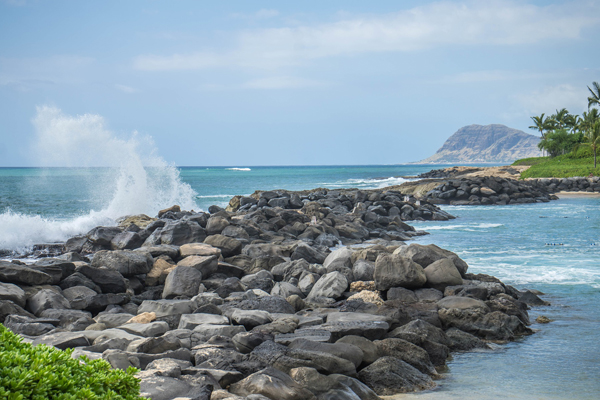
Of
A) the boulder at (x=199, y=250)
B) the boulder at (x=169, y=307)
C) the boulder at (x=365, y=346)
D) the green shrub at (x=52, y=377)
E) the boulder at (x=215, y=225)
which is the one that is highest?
the green shrub at (x=52, y=377)

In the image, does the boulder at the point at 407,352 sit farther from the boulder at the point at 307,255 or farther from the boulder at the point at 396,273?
the boulder at the point at 307,255

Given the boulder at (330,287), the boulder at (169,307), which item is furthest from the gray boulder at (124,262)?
the boulder at (330,287)

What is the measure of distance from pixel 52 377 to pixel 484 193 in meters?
35.0

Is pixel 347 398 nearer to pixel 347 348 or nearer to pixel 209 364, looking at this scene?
pixel 347 348

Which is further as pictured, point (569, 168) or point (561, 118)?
point (561, 118)

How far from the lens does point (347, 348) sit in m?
5.54

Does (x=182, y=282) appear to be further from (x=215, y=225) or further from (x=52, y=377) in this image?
(x=52, y=377)

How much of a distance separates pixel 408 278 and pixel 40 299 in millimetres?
5717

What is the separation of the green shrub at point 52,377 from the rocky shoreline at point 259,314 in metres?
1.61

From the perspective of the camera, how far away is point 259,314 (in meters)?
6.57

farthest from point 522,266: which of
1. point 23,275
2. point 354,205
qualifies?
point 354,205

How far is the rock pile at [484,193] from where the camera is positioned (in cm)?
3334

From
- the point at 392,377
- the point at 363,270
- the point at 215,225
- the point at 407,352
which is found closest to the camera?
the point at 392,377

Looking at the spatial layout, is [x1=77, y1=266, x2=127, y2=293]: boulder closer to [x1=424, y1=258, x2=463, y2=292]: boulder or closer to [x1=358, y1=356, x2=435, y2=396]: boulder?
[x1=358, y1=356, x2=435, y2=396]: boulder
